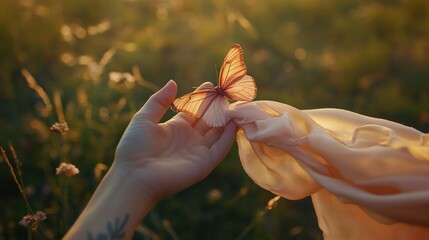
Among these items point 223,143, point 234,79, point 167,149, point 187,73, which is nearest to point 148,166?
point 167,149

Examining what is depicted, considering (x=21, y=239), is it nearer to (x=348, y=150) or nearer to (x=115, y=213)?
(x=115, y=213)

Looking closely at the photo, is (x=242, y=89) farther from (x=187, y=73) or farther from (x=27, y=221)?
(x=187, y=73)

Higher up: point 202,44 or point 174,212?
point 202,44

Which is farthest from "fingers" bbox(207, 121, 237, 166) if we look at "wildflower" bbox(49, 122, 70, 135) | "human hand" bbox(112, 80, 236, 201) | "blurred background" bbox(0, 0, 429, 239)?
"blurred background" bbox(0, 0, 429, 239)

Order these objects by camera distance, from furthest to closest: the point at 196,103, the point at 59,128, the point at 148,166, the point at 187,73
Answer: the point at 187,73
the point at 59,128
the point at 196,103
the point at 148,166

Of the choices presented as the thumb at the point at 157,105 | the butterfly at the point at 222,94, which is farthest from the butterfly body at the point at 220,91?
the thumb at the point at 157,105

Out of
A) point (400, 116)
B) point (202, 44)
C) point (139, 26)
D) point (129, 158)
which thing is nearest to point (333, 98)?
point (400, 116)

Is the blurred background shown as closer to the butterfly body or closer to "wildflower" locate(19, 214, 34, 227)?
"wildflower" locate(19, 214, 34, 227)
